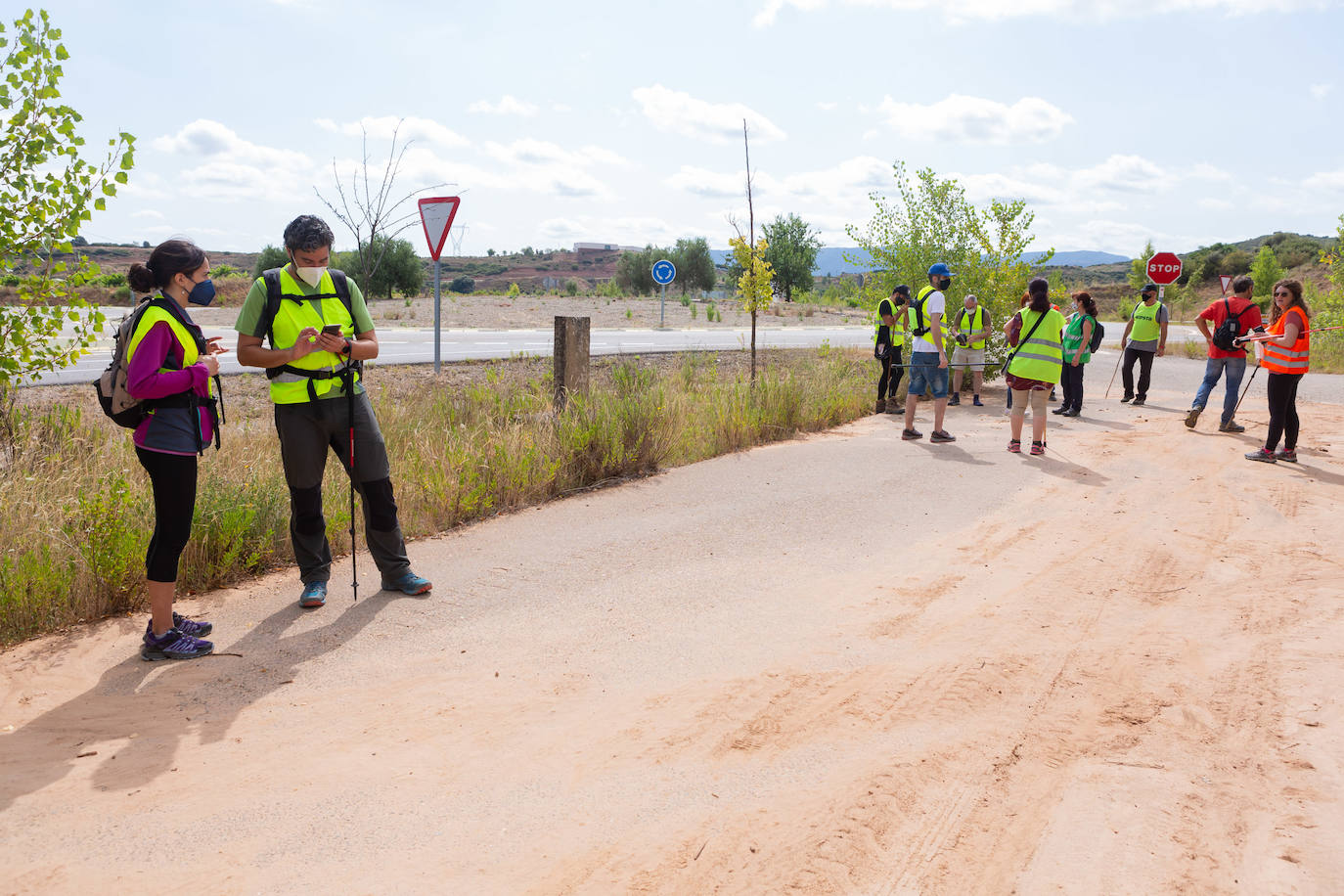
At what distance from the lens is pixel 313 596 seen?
5090mm

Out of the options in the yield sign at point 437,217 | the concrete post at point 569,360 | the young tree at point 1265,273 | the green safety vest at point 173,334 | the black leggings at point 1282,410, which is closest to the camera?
the green safety vest at point 173,334

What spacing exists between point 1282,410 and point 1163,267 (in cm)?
1563

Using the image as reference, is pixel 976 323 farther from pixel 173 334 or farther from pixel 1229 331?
pixel 173 334

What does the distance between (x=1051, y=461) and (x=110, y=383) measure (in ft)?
26.8

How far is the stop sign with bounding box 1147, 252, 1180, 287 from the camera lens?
22.7m

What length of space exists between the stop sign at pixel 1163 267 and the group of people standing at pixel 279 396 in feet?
73.0

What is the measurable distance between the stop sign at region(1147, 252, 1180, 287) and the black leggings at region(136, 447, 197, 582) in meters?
23.2

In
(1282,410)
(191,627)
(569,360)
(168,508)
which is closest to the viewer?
(168,508)

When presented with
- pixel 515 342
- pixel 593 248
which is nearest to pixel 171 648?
pixel 515 342

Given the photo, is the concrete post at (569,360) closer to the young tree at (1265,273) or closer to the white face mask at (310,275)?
the white face mask at (310,275)

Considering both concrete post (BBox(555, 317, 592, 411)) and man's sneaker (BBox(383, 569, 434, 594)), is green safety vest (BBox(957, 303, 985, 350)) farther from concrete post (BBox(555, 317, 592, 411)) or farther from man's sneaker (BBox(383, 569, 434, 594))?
man's sneaker (BBox(383, 569, 434, 594))

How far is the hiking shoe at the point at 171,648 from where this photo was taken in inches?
173

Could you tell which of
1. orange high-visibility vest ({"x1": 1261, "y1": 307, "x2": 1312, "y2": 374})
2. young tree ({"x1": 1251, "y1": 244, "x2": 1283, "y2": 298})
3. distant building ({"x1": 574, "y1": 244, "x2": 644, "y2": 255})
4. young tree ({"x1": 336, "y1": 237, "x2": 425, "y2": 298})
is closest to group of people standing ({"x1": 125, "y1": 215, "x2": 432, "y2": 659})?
orange high-visibility vest ({"x1": 1261, "y1": 307, "x2": 1312, "y2": 374})

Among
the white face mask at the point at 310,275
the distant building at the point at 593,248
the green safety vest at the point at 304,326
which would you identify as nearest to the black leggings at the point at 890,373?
the green safety vest at the point at 304,326
